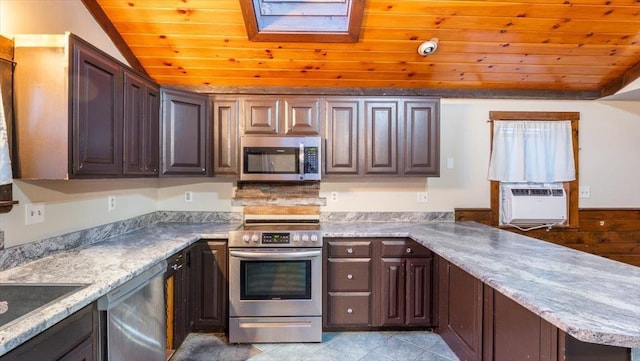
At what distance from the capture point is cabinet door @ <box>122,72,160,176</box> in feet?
6.77

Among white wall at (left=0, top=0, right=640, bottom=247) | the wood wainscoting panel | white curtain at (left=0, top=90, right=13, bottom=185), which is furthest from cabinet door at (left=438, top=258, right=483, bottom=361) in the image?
white curtain at (left=0, top=90, right=13, bottom=185)

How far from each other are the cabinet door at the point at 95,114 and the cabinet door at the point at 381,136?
6.48 feet

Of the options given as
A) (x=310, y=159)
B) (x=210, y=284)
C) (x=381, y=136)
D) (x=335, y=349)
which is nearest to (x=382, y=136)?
(x=381, y=136)

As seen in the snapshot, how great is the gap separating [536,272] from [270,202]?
227cm

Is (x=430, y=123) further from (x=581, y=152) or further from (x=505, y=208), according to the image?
(x=581, y=152)

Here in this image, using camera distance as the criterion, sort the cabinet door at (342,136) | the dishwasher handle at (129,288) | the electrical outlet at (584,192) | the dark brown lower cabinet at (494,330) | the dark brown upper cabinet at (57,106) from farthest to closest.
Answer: the electrical outlet at (584,192) → the cabinet door at (342,136) → the dark brown upper cabinet at (57,106) → the dishwasher handle at (129,288) → the dark brown lower cabinet at (494,330)

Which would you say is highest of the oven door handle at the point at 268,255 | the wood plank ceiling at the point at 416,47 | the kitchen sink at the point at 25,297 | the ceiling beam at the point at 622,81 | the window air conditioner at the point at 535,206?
the wood plank ceiling at the point at 416,47

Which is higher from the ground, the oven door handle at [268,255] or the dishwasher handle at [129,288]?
the dishwasher handle at [129,288]

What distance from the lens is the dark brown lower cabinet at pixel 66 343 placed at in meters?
1.01

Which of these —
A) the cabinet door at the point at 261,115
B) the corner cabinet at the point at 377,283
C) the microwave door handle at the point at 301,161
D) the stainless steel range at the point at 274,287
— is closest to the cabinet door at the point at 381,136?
the microwave door handle at the point at 301,161

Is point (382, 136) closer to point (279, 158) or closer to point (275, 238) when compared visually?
point (279, 158)

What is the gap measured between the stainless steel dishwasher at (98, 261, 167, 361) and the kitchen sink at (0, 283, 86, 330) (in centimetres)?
17

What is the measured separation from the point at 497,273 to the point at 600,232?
2725 millimetres

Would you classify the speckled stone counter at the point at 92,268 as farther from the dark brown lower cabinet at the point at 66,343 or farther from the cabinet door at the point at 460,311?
the cabinet door at the point at 460,311
